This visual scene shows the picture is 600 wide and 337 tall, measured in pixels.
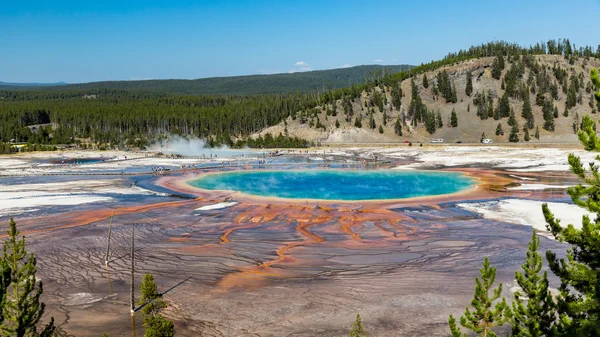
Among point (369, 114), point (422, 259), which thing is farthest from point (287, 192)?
point (369, 114)

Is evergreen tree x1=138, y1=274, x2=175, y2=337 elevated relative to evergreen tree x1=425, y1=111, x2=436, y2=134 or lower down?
lower down

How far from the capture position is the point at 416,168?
7594 centimetres

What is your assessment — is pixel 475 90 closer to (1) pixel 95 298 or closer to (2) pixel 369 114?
(2) pixel 369 114

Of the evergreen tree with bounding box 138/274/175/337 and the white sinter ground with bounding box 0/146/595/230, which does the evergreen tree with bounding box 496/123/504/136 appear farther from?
the evergreen tree with bounding box 138/274/175/337

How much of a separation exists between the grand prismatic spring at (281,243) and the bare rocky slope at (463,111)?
221 feet

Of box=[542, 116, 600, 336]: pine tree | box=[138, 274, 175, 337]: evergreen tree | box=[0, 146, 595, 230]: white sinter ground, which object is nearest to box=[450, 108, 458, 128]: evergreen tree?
box=[0, 146, 595, 230]: white sinter ground

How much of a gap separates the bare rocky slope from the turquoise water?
6389 cm

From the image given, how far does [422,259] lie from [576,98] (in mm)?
135698

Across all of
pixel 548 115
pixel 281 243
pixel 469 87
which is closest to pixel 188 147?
pixel 469 87

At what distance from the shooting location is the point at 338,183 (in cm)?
6144

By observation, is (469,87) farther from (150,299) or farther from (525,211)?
(150,299)

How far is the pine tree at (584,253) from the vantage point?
938cm

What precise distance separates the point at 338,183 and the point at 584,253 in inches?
1998

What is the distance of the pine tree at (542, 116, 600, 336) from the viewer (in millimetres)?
9383
